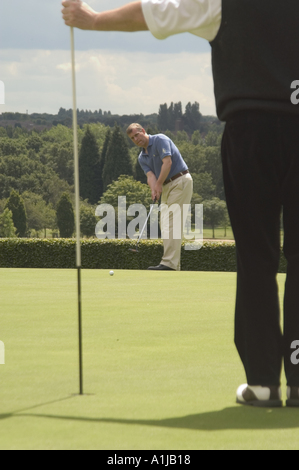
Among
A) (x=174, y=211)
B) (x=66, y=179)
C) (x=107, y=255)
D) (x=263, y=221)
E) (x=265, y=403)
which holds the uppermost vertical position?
(x=66, y=179)

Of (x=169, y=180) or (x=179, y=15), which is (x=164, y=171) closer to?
(x=169, y=180)

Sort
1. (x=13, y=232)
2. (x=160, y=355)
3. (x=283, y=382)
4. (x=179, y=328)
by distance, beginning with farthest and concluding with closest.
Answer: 1. (x=13, y=232)
2. (x=179, y=328)
3. (x=160, y=355)
4. (x=283, y=382)

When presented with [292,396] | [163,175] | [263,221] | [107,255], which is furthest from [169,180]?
[107,255]

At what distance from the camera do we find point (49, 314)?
5.37 m

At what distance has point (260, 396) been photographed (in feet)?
9.12

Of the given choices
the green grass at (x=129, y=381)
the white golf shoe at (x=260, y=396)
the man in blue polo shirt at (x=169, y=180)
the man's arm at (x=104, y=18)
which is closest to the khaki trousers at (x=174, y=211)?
the man in blue polo shirt at (x=169, y=180)

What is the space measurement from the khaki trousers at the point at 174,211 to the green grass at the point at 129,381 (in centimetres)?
332

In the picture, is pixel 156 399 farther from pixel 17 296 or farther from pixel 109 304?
pixel 17 296

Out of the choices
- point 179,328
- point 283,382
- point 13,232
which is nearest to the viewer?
point 283,382

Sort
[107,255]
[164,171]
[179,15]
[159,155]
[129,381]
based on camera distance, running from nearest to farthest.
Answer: [179,15] < [129,381] < [164,171] < [159,155] < [107,255]

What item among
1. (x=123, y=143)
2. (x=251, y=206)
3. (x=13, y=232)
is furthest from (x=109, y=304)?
(x=123, y=143)

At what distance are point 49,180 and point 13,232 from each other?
1031 inches

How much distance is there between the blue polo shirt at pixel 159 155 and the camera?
919 centimetres

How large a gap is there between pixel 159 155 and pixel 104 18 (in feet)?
21.2
